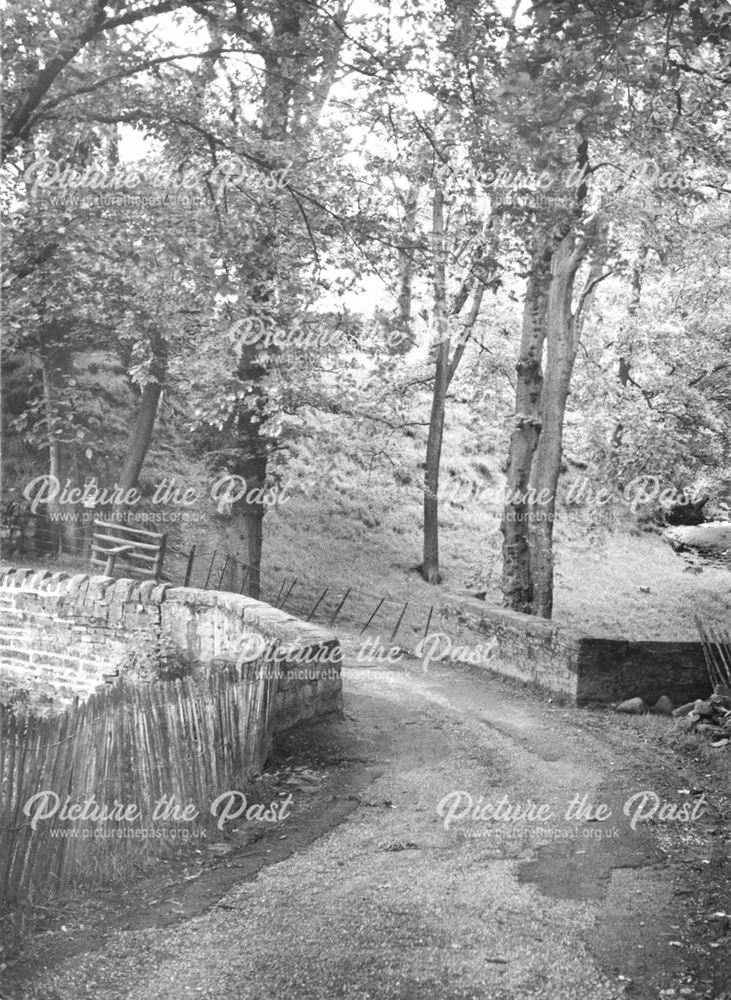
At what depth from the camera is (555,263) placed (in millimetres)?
16250

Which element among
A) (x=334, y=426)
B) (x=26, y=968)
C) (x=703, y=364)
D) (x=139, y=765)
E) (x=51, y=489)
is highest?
(x=703, y=364)

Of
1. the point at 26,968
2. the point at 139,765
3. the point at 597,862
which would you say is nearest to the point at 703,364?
the point at 597,862

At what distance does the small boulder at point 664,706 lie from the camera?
11734 millimetres

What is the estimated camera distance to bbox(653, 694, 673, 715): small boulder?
11734 mm

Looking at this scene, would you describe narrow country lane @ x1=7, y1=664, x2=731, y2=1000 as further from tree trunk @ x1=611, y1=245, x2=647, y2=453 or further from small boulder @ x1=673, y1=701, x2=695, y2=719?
tree trunk @ x1=611, y1=245, x2=647, y2=453

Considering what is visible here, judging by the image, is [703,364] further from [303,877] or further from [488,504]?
[303,877]

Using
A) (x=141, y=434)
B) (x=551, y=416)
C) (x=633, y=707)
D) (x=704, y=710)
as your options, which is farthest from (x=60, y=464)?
(x=704, y=710)

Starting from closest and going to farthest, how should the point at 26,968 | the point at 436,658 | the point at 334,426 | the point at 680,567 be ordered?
1. the point at 26,968
2. the point at 436,658
3. the point at 334,426
4. the point at 680,567

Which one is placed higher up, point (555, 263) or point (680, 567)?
point (555, 263)

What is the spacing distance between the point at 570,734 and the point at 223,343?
9.16 metres

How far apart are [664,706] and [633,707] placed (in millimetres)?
381

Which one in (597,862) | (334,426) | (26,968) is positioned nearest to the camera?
(26,968)

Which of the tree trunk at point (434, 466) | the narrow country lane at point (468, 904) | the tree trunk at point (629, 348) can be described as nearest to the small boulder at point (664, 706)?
the narrow country lane at point (468, 904)

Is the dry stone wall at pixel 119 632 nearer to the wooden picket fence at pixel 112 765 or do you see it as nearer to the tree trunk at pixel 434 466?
the wooden picket fence at pixel 112 765
